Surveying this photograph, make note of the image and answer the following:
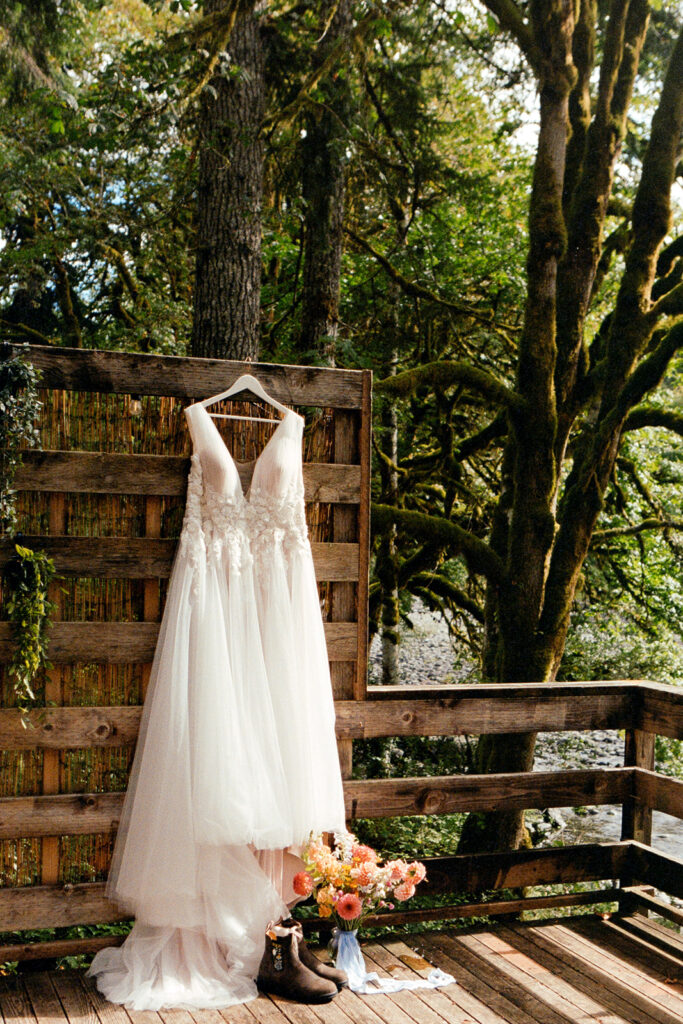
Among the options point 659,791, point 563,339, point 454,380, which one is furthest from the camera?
point 563,339

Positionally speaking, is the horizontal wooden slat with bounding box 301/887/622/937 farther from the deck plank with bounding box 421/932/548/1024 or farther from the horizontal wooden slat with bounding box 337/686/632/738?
the horizontal wooden slat with bounding box 337/686/632/738

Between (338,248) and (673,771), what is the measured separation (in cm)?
512

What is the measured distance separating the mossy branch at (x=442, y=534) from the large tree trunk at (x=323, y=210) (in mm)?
1340

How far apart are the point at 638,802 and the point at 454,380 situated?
2.68m

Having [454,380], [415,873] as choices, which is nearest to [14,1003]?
[415,873]

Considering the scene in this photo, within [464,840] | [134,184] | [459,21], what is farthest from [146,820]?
[134,184]

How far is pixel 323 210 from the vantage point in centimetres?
606

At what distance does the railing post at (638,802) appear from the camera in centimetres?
352

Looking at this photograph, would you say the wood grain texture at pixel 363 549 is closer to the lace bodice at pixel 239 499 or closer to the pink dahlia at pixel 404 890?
the lace bodice at pixel 239 499

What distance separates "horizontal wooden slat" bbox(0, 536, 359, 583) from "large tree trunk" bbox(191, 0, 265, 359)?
2365 millimetres

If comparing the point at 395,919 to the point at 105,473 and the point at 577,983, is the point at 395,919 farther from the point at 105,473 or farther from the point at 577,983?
the point at 105,473

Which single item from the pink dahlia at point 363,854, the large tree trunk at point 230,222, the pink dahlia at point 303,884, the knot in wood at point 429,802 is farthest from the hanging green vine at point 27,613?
the large tree trunk at point 230,222

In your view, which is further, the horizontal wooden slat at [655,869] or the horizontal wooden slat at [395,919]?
the horizontal wooden slat at [655,869]

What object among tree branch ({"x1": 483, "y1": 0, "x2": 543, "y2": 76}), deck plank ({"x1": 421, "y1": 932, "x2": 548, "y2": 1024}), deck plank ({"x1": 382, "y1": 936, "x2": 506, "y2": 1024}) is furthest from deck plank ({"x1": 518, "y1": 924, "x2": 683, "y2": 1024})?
tree branch ({"x1": 483, "y1": 0, "x2": 543, "y2": 76})
